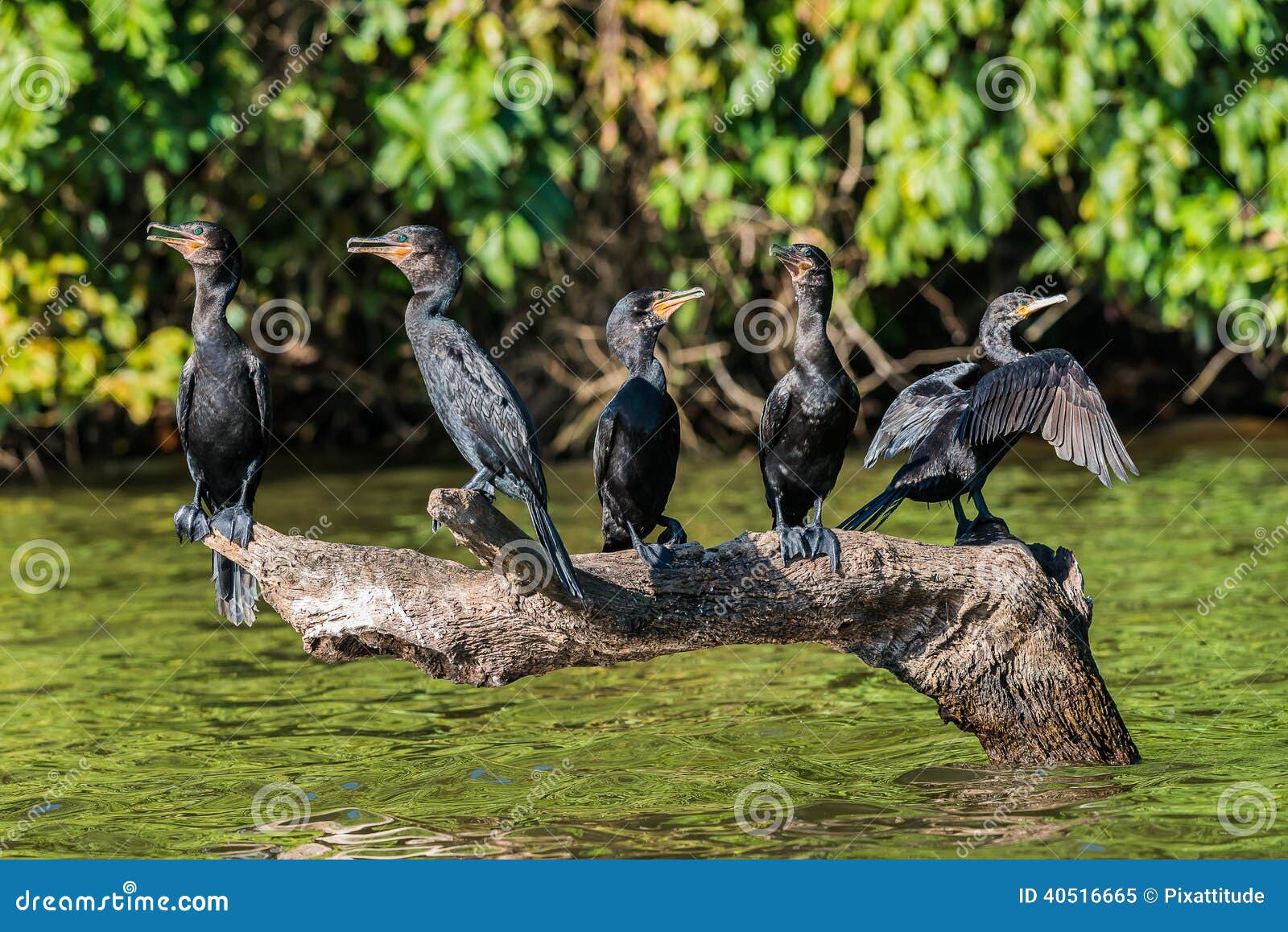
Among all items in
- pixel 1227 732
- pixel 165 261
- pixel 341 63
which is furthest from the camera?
pixel 165 261

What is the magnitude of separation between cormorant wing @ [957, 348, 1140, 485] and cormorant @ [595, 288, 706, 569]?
2.84 feet

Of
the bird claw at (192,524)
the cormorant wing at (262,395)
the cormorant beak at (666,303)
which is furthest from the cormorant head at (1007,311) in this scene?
the bird claw at (192,524)

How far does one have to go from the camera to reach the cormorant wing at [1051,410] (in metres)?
4.37

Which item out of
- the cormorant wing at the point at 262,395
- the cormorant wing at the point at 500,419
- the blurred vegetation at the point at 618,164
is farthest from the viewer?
the blurred vegetation at the point at 618,164

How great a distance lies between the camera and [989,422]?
4477 millimetres

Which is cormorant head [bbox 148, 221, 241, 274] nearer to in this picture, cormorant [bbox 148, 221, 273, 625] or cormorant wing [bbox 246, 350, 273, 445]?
cormorant [bbox 148, 221, 273, 625]

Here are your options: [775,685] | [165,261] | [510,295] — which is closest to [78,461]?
[165,261]

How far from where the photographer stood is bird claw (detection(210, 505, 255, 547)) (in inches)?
168

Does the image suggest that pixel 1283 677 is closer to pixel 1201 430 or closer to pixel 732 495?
pixel 732 495

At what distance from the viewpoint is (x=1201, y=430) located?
12.7 metres

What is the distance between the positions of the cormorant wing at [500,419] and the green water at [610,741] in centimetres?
102

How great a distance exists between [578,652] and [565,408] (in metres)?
8.07

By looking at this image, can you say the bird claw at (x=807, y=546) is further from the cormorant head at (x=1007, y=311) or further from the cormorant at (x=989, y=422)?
the cormorant head at (x=1007, y=311)

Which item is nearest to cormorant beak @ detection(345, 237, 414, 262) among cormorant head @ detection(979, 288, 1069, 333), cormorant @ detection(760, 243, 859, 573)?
cormorant @ detection(760, 243, 859, 573)
